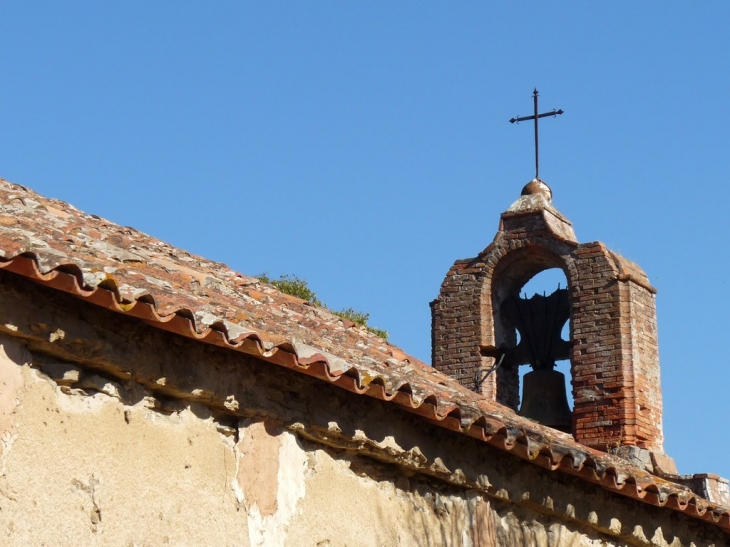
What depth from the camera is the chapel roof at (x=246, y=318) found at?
4.50 m

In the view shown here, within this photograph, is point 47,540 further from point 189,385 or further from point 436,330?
point 436,330

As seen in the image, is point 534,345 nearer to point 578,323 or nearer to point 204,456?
point 578,323

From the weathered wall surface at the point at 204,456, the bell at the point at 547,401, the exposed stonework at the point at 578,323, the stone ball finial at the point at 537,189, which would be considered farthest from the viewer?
the stone ball finial at the point at 537,189

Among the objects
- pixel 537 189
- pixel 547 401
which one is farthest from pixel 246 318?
pixel 537 189

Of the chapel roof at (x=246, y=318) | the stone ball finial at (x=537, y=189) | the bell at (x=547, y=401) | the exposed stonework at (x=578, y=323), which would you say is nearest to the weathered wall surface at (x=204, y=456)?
the chapel roof at (x=246, y=318)

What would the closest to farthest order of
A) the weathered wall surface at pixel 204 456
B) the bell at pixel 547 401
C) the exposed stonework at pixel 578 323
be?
1. the weathered wall surface at pixel 204 456
2. the exposed stonework at pixel 578 323
3. the bell at pixel 547 401

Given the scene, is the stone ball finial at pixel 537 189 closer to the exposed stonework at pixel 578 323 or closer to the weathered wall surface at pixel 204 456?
the exposed stonework at pixel 578 323

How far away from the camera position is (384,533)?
5.84 m

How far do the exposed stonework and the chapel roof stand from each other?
1596 mm

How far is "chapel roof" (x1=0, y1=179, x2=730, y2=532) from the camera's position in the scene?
450 centimetres

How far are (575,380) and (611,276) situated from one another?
88 cm

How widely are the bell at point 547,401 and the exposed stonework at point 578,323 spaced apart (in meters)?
0.21

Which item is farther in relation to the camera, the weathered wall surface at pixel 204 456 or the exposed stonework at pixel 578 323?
the exposed stonework at pixel 578 323

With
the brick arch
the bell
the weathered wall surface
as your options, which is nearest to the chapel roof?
the weathered wall surface
